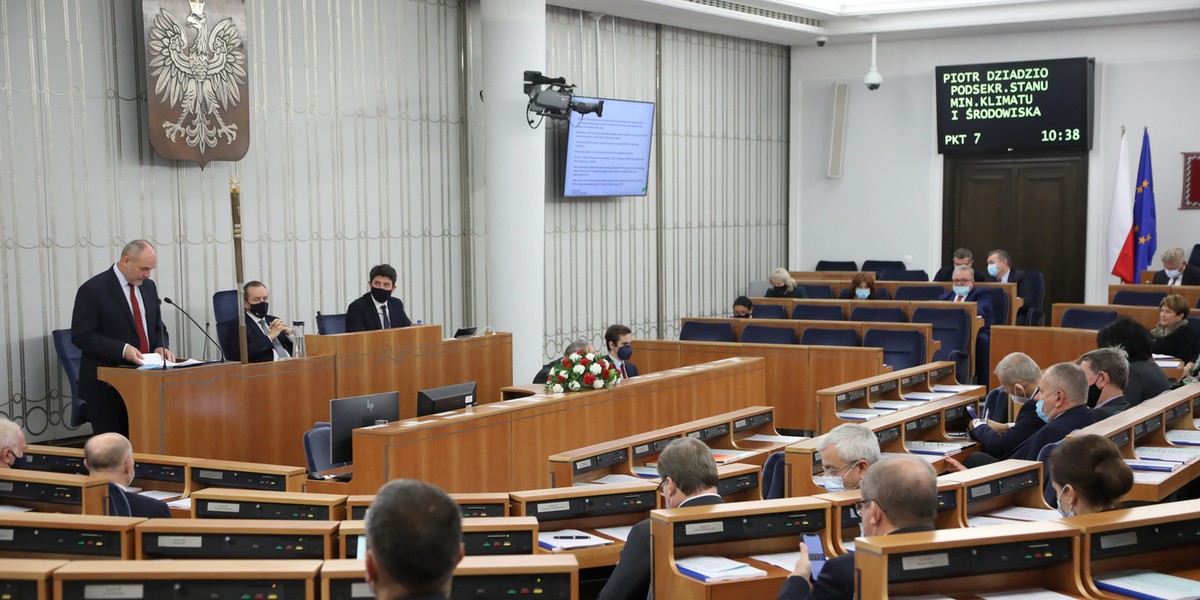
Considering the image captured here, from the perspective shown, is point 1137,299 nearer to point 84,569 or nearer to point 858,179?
point 858,179

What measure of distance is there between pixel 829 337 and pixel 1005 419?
308 centimetres

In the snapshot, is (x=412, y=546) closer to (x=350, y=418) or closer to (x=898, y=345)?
(x=350, y=418)

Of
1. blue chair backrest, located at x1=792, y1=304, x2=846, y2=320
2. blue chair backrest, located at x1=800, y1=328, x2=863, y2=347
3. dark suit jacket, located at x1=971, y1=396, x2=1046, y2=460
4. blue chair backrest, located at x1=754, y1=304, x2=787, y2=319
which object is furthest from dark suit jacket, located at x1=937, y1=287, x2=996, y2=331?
dark suit jacket, located at x1=971, y1=396, x2=1046, y2=460

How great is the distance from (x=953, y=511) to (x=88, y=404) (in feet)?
15.3

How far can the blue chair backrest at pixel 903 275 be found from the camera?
14039mm

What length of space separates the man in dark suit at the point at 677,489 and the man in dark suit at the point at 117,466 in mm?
1757

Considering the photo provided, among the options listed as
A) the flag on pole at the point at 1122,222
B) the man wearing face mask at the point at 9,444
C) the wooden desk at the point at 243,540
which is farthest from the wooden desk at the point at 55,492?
the flag on pole at the point at 1122,222

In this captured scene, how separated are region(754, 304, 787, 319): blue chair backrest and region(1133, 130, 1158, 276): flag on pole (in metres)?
4.84

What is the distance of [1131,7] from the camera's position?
41.7 ft

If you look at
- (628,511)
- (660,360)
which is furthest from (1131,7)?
(628,511)

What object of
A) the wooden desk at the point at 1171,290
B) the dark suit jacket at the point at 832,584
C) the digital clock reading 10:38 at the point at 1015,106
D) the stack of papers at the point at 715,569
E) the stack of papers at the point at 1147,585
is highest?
the digital clock reading 10:38 at the point at 1015,106

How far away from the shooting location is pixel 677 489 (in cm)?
394

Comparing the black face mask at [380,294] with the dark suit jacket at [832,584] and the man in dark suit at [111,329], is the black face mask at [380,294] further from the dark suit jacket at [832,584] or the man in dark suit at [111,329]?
the dark suit jacket at [832,584]

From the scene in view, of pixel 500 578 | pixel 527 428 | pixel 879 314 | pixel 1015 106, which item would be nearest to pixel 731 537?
pixel 500 578
